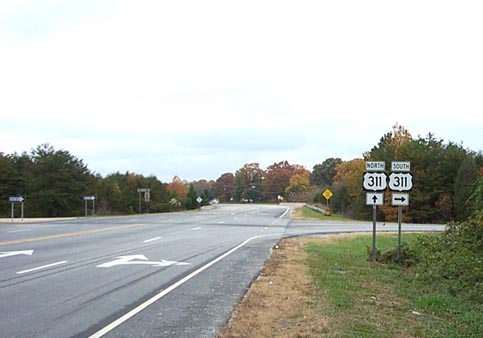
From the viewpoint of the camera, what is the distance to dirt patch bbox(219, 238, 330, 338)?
6778 mm

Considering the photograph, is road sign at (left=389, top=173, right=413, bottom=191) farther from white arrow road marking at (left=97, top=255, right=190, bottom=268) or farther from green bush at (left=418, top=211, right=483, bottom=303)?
white arrow road marking at (left=97, top=255, right=190, bottom=268)

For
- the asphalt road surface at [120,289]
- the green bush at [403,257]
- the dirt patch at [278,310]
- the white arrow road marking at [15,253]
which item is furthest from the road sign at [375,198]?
the white arrow road marking at [15,253]

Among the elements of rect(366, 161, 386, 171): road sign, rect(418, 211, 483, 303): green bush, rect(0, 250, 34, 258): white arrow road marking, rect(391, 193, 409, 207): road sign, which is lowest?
rect(0, 250, 34, 258): white arrow road marking

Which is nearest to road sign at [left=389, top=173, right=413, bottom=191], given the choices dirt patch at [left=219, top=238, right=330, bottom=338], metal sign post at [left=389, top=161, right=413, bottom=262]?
metal sign post at [left=389, top=161, right=413, bottom=262]

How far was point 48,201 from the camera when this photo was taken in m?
64.8

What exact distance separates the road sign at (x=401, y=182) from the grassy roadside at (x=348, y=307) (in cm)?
244

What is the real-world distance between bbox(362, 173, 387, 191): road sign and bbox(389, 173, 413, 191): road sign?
0.34m

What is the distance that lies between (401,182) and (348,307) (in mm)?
7328

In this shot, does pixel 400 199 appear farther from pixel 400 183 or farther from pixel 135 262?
pixel 135 262

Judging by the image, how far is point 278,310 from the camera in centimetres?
814

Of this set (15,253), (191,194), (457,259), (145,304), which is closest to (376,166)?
(457,259)

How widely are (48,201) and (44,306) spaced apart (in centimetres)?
6034

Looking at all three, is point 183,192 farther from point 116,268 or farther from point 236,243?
point 116,268

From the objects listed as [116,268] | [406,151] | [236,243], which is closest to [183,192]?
[406,151]
